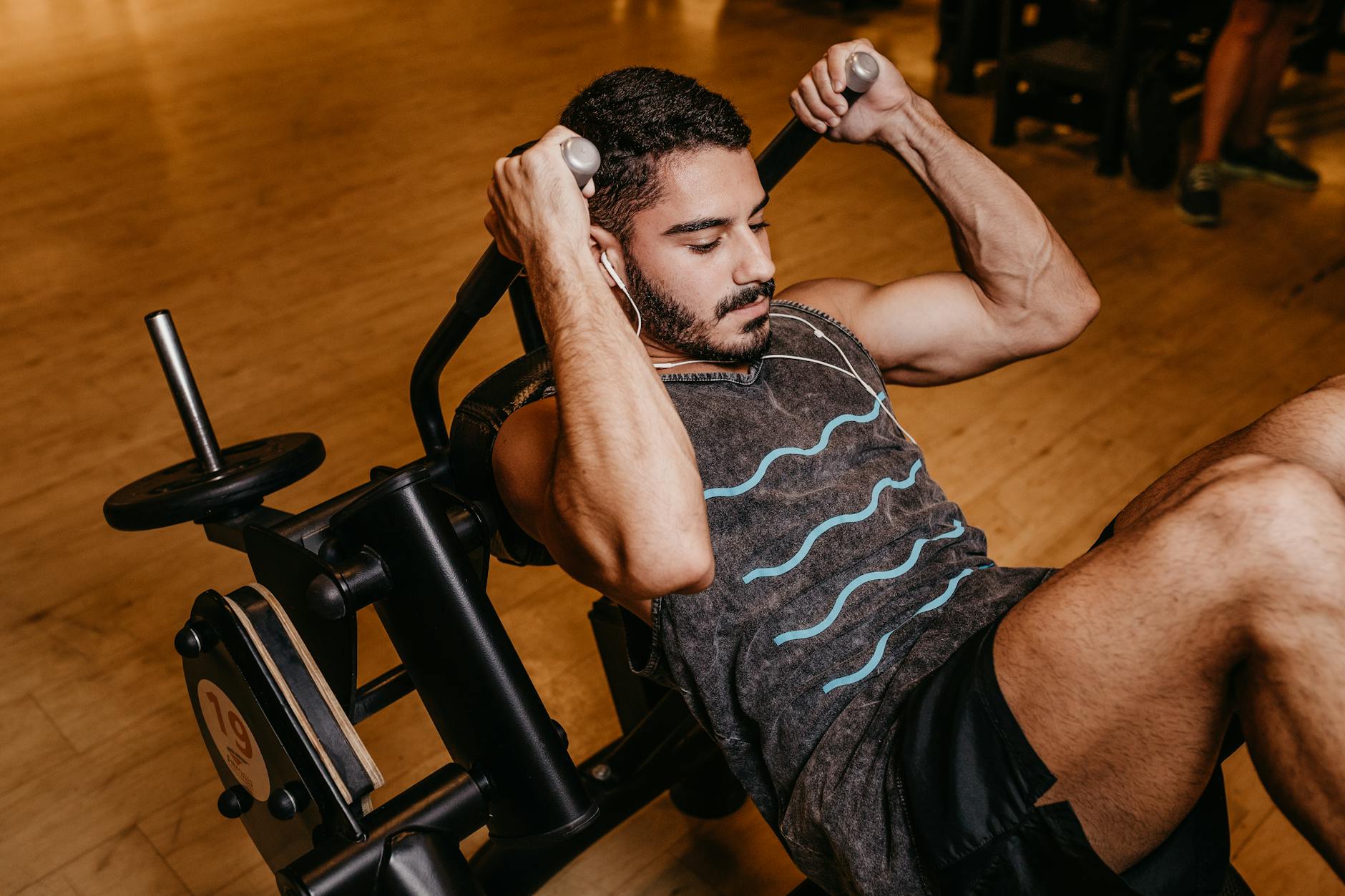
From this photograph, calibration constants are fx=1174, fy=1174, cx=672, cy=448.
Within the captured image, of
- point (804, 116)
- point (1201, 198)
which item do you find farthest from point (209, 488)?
point (1201, 198)

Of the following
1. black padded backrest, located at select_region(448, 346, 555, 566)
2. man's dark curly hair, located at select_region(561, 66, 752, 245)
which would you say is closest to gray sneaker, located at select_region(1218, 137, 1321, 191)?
man's dark curly hair, located at select_region(561, 66, 752, 245)

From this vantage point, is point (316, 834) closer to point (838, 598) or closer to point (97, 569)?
point (838, 598)

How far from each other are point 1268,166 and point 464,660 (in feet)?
11.5

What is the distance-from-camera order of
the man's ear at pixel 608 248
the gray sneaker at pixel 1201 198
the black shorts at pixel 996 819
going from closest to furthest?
the black shorts at pixel 996 819, the man's ear at pixel 608 248, the gray sneaker at pixel 1201 198

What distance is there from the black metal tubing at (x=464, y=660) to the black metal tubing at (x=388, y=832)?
3cm

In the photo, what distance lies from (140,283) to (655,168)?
8.09ft

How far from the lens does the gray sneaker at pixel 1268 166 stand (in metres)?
3.64

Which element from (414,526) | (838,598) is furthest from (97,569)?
(838,598)

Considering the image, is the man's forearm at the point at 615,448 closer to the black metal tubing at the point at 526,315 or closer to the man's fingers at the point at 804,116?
the black metal tubing at the point at 526,315

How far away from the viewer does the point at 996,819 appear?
1.00m

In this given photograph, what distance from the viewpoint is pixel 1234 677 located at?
0.94 metres

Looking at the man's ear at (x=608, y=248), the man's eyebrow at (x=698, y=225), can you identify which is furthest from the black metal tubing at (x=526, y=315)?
the man's eyebrow at (x=698, y=225)

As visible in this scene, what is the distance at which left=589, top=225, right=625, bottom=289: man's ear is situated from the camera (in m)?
1.33

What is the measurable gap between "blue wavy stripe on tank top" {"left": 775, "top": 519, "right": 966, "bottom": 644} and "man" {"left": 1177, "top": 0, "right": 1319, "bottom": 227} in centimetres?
256
